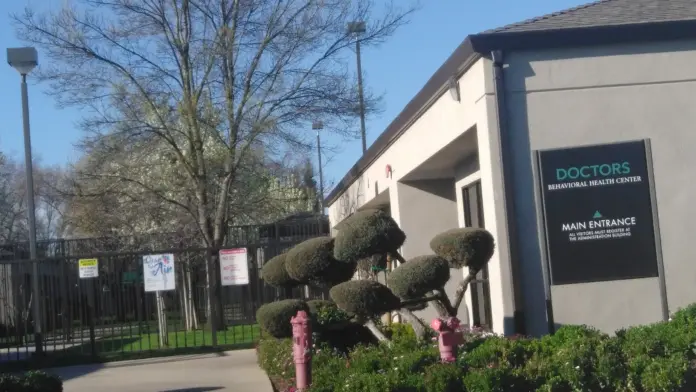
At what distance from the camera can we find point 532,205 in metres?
10.4

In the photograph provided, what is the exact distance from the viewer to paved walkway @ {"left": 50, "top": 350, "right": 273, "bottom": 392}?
42.3 ft

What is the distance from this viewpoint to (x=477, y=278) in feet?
46.0

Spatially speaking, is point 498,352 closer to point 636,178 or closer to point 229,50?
point 636,178

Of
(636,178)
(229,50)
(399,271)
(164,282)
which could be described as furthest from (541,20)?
(229,50)

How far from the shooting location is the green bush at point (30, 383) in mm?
9602

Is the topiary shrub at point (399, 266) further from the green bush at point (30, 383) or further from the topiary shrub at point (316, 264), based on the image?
the green bush at point (30, 383)

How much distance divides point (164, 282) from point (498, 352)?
9.36 m

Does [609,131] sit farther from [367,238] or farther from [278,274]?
[278,274]

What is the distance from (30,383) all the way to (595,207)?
6406 mm

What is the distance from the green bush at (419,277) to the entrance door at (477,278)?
4.15 m

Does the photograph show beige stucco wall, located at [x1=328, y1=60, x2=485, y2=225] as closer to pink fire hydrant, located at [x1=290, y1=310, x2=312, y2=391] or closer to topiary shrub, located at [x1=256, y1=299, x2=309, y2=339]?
topiary shrub, located at [x1=256, y1=299, x2=309, y2=339]

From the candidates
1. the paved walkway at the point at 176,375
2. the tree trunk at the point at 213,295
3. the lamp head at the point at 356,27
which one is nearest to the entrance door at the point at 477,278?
the paved walkway at the point at 176,375

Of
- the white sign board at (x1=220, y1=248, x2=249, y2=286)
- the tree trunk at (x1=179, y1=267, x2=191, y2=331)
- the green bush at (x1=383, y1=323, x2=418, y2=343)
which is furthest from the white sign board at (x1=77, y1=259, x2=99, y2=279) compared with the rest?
the green bush at (x1=383, y1=323, x2=418, y2=343)

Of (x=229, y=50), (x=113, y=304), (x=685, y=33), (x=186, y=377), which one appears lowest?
(x=186, y=377)
